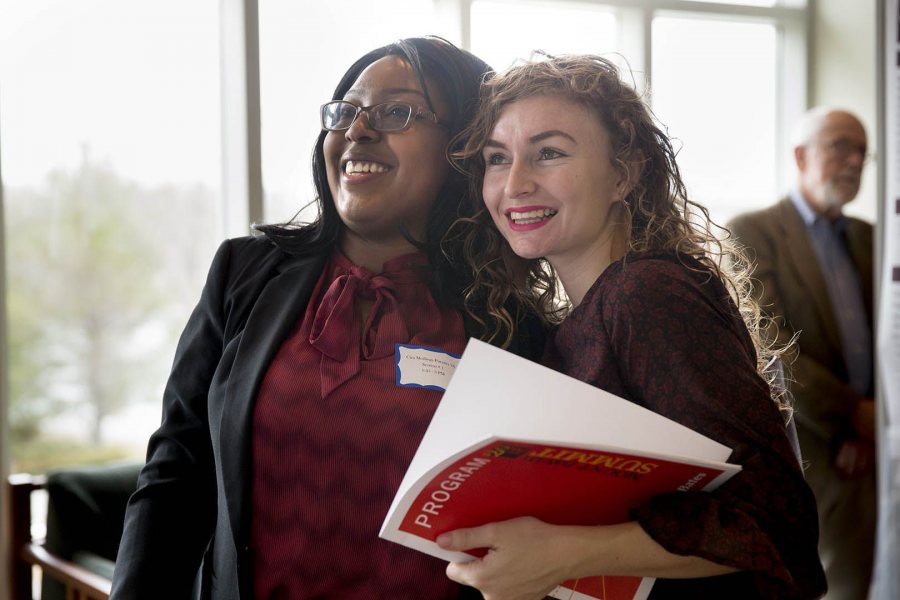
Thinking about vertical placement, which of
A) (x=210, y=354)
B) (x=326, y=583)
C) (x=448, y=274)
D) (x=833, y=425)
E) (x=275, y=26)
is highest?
(x=275, y=26)

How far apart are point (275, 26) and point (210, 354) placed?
226 centimetres

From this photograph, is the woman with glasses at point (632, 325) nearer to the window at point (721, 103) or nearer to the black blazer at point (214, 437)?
the black blazer at point (214, 437)

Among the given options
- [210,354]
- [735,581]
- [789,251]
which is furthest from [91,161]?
[735,581]

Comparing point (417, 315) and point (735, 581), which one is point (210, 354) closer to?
point (417, 315)

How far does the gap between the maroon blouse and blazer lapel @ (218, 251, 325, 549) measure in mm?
22

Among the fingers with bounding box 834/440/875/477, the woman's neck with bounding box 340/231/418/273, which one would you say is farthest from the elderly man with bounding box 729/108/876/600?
the woman's neck with bounding box 340/231/418/273

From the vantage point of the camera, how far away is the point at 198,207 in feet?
13.1

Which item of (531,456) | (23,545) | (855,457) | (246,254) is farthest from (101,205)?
(531,456)

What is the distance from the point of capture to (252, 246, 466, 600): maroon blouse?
133 cm

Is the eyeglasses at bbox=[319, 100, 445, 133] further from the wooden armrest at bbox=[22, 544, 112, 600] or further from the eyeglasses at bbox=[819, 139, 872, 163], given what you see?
the eyeglasses at bbox=[819, 139, 872, 163]

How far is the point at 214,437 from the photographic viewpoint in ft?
4.59

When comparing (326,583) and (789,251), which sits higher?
(789,251)

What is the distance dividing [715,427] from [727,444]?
25 mm

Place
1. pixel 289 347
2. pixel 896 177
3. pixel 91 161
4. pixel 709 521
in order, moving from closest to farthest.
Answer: pixel 709 521 < pixel 289 347 < pixel 896 177 < pixel 91 161
